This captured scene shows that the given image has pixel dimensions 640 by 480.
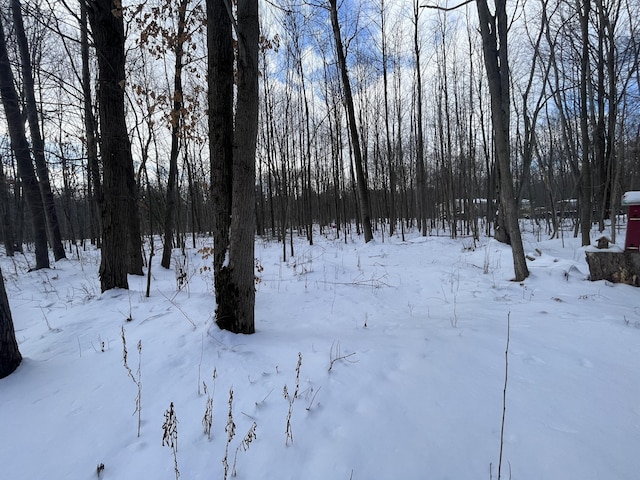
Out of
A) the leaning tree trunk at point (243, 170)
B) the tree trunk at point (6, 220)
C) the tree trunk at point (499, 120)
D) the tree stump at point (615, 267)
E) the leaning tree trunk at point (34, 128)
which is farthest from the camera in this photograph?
the tree trunk at point (6, 220)

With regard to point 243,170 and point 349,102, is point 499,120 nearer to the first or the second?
point 243,170

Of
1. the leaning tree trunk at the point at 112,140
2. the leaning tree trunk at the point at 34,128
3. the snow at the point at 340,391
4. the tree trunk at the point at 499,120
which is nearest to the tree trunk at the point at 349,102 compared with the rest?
the tree trunk at the point at 499,120

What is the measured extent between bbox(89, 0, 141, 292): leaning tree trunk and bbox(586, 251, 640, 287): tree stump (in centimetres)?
797

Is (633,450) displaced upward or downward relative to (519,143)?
downward

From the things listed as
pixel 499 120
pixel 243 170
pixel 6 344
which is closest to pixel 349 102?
pixel 499 120

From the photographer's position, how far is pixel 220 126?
2812 mm

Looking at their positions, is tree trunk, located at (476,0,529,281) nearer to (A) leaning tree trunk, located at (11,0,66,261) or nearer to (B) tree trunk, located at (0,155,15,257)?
(A) leaning tree trunk, located at (11,0,66,261)

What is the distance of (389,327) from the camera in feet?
10.6

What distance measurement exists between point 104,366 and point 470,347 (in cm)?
316

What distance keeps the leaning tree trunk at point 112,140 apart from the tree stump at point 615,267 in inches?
314

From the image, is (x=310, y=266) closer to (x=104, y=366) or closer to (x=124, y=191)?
(x=124, y=191)

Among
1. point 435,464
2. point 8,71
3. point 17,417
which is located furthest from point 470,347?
point 8,71

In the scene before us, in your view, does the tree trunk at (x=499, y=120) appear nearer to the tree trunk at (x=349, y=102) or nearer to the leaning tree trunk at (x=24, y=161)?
the tree trunk at (x=349, y=102)

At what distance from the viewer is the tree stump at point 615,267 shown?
454cm
